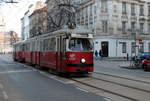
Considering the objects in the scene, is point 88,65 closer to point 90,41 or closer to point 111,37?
point 90,41

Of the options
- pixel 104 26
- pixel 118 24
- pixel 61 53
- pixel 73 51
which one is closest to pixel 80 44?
pixel 73 51

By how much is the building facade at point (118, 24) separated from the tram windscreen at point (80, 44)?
39328 mm

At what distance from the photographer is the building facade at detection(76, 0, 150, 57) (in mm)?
60600

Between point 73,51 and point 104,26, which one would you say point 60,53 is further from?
point 104,26

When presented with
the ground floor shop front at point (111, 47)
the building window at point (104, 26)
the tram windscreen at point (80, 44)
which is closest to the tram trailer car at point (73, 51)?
the tram windscreen at point (80, 44)

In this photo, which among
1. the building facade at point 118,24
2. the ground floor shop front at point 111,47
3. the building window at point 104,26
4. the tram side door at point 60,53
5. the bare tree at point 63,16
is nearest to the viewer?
the tram side door at point 60,53

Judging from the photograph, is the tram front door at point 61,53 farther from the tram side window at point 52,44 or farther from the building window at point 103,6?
the building window at point 103,6

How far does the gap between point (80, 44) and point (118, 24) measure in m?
43.4

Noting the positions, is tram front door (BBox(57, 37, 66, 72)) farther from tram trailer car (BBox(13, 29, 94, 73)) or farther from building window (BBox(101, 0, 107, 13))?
building window (BBox(101, 0, 107, 13))

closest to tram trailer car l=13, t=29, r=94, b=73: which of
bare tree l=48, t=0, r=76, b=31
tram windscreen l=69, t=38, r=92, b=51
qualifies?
tram windscreen l=69, t=38, r=92, b=51

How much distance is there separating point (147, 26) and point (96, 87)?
54.3 metres

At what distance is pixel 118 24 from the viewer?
6212 centimetres

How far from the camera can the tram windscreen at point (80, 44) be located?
1944 centimetres

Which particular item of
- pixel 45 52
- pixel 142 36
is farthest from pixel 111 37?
pixel 45 52
